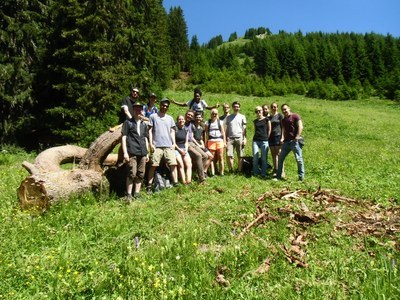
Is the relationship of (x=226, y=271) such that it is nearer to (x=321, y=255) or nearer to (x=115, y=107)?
(x=321, y=255)

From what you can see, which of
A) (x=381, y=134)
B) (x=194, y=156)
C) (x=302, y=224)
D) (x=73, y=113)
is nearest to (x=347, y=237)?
(x=302, y=224)

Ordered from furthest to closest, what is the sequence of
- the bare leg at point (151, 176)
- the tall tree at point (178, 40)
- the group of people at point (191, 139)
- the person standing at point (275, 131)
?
the tall tree at point (178, 40)
the person standing at point (275, 131)
the bare leg at point (151, 176)
the group of people at point (191, 139)

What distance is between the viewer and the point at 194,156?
10469mm

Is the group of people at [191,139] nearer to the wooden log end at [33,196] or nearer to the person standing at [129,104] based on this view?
the person standing at [129,104]

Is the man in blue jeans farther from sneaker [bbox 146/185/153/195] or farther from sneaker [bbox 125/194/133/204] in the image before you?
sneaker [bbox 125/194/133/204]

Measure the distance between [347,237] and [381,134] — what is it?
A: 20086 mm

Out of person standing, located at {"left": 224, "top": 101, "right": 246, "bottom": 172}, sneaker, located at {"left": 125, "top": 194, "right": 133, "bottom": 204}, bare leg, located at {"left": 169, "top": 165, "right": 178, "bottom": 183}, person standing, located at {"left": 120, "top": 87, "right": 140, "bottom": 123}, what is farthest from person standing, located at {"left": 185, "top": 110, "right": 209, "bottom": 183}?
sneaker, located at {"left": 125, "top": 194, "right": 133, "bottom": 204}

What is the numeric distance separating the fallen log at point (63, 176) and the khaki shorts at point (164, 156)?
1157mm

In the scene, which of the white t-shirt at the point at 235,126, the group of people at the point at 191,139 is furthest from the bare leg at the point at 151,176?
the white t-shirt at the point at 235,126

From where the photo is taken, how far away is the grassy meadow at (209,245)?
450cm

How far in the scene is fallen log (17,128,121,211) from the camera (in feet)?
25.6

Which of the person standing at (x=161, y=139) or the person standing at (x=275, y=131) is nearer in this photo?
the person standing at (x=161, y=139)

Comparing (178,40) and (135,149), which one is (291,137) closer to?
(135,149)

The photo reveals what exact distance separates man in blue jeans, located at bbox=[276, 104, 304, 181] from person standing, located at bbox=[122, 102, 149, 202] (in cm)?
441
